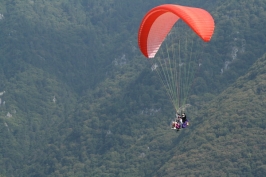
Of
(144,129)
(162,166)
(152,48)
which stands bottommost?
(152,48)

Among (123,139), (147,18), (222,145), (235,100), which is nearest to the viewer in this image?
(147,18)

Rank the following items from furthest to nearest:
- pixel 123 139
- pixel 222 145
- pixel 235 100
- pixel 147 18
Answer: pixel 123 139, pixel 235 100, pixel 222 145, pixel 147 18

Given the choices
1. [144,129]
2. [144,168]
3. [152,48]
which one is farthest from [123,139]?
[152,48]

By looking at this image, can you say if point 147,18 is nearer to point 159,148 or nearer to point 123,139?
point 159,148

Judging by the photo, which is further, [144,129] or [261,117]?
[144,129]

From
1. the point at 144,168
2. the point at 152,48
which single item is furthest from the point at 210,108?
the point at 152,48

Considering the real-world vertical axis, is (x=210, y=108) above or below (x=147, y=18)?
above

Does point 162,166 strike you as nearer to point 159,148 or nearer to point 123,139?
point 159,148
